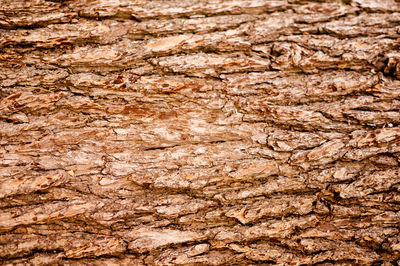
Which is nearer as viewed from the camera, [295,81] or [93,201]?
[93,201]

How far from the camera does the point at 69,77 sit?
10.4ft

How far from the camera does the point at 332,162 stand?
3.21 metres

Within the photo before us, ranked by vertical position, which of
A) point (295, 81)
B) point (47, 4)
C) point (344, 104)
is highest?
point (47, 4)

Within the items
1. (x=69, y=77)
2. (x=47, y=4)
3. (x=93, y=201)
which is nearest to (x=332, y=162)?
(x=93, y=201)

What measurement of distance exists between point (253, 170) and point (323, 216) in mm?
1018

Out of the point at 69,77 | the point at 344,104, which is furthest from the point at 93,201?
the point at 344,104

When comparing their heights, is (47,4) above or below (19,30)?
above

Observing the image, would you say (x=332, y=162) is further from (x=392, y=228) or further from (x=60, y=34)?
(x=60, y=34)

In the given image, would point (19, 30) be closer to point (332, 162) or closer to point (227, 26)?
point (227, 26)

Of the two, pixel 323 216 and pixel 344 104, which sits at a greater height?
pixel 344 104

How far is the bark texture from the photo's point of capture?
10.1ft

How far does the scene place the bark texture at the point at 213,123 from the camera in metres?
3.07

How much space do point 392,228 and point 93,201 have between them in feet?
11.5

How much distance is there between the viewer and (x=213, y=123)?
324 centimetres
